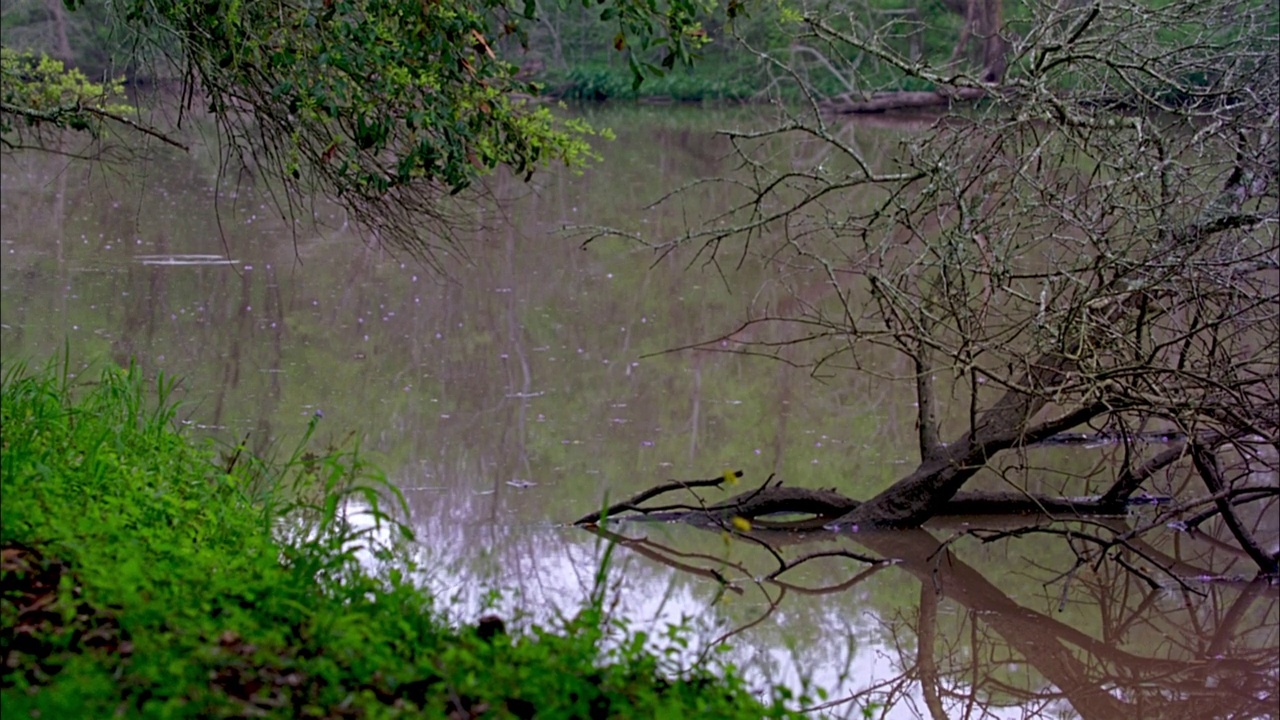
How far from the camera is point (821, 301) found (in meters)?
12.2

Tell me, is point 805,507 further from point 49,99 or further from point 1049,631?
point 49,99

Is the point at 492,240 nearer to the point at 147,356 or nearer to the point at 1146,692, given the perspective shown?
the point at 147,356

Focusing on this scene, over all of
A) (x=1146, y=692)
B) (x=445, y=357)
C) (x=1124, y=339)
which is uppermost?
(x=445, y=357)

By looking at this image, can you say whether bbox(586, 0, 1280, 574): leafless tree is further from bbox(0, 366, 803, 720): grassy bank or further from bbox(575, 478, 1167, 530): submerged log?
bbox(0, 366, 803, 720): grassy bank

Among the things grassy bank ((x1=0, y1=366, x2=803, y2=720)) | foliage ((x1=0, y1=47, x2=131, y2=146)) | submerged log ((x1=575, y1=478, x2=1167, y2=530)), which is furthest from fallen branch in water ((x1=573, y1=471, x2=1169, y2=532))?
grassy bank ((x1=0, y1=366, x2=803, y2=720))

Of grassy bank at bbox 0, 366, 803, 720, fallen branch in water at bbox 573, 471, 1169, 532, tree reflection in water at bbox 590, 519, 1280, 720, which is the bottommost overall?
Result: grassy bank at bbox 0, 366, 803, 720

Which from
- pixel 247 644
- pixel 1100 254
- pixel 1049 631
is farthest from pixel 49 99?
pixel 1049 631

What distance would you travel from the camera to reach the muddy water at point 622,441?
5.60 metres

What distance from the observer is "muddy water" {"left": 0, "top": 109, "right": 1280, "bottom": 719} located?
5602 millimetres

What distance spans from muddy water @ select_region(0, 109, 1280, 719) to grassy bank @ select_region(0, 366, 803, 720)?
26cm

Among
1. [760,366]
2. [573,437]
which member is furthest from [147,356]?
[760,366]

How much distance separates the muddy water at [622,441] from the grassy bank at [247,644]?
263 mm

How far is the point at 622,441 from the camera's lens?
8109mm

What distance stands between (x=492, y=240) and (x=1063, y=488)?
26.6 feet
